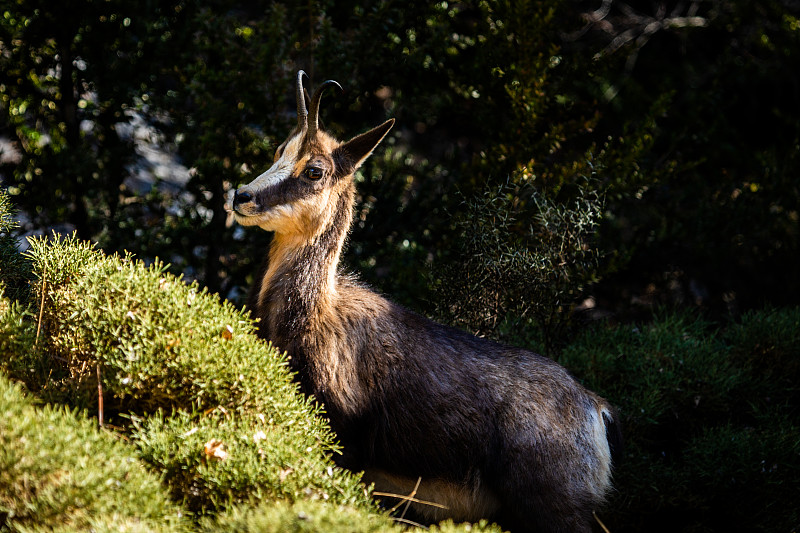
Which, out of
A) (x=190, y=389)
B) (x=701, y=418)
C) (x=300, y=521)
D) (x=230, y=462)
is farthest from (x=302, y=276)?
(x=701, y=418)

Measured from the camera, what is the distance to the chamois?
4.77m

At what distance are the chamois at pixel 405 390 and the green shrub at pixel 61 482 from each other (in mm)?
1493

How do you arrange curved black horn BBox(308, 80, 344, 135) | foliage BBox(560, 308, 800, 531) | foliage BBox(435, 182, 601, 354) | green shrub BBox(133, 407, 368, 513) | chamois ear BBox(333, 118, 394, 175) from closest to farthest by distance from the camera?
green shrub BBox(133, 407, 368, 513)
curved black horn BBox(308, 80, 344, 135)
chamois ear BBox(333, 118, 394, 175)
foliage BBox(560, 308, 800, 531)
foliage BBox(435, 182, 601, 354)

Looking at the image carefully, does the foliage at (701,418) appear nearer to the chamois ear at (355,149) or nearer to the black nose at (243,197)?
the chamois ear at (355,149)

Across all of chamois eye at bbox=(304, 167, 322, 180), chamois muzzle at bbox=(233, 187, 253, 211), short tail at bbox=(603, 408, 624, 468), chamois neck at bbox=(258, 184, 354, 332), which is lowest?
short tail at bbox=(603, 408, 624, 468)

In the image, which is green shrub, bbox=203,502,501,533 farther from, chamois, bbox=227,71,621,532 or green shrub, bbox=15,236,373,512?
chamois, bbox=227,71,621,532

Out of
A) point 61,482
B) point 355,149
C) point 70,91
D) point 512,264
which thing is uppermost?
point 355,149

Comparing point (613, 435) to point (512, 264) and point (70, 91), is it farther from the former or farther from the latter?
point (70, 91)

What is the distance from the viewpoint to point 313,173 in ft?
16.0

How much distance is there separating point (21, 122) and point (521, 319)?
4694 mm

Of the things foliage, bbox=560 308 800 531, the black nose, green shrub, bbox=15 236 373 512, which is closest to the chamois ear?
the black nose

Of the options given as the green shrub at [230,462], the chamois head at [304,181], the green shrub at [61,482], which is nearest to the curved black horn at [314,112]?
the chamois head at [304,181]

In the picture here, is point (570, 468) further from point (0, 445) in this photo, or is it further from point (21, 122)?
point (21, 122)

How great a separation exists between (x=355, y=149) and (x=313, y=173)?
0.37m
